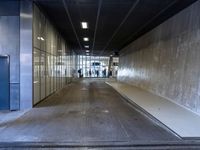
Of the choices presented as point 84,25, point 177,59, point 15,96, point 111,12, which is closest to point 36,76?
point 15,96

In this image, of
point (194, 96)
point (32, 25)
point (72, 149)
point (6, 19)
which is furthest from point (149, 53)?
point (72, 149)

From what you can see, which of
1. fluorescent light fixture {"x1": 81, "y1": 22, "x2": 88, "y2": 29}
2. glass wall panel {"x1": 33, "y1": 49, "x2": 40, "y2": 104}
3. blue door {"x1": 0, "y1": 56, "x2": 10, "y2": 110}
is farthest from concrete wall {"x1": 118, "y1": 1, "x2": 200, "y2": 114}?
blue door {"x1": 0, "y1": 56, "x2": 10, "y2": 110}

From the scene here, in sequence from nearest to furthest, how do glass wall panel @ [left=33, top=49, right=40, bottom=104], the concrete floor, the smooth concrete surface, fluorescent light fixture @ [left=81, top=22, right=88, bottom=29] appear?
the concrete floor, the smooth concrete surface, glass wall panel @ [left=33, top=49, right=40, bottom=104], fluorescent light fixture @ [left=81, top=22, right=88, bottom=29]

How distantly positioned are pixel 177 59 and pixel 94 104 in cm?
364

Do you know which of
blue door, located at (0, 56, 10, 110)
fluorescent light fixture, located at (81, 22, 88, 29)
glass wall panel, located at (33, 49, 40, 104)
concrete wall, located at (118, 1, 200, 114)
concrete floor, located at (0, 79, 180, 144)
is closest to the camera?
concrete floor, located at (0, 79, 180, 144)

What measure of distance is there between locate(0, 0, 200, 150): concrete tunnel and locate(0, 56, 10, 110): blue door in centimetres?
3

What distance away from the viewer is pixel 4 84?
6723 mm

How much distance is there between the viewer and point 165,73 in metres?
8.48

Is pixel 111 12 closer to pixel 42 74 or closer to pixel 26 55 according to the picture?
pixel 26 55

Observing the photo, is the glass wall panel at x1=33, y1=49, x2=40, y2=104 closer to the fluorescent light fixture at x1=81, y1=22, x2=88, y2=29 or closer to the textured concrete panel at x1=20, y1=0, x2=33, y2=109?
the textured concrete panel at x1=20, y1=0, x2=33, y2=109

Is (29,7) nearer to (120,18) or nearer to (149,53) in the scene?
(120,18)

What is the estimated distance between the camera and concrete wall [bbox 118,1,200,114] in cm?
612

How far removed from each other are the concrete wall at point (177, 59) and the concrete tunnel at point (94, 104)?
32mm

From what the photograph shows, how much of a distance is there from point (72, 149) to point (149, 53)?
8.76m
